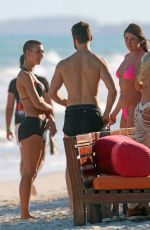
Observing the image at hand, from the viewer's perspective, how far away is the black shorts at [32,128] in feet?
26.5

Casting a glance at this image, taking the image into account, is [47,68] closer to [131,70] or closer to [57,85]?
[131,70]

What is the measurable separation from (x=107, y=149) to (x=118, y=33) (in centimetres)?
4486

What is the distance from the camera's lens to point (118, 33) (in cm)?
5153

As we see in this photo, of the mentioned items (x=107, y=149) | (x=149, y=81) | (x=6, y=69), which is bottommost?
(x=107, y=149)

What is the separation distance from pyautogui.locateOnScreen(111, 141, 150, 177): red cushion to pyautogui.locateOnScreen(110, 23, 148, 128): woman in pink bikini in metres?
1.62

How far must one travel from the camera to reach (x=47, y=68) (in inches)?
1468

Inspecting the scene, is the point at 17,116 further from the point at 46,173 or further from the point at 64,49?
the point at 64,49

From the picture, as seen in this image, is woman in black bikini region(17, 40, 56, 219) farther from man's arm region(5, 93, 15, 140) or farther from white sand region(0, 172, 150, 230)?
man's arm region(5, 93, 15, 140)

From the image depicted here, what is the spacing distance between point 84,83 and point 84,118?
1.02 ft

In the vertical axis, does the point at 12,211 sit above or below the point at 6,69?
below

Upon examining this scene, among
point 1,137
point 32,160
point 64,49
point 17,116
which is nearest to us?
Answer: point 32,160

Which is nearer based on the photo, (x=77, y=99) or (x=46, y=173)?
(x=77, y=99)

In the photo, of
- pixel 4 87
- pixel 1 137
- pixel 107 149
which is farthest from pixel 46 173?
pixel 4 87

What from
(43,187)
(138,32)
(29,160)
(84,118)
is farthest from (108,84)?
(43,187)
